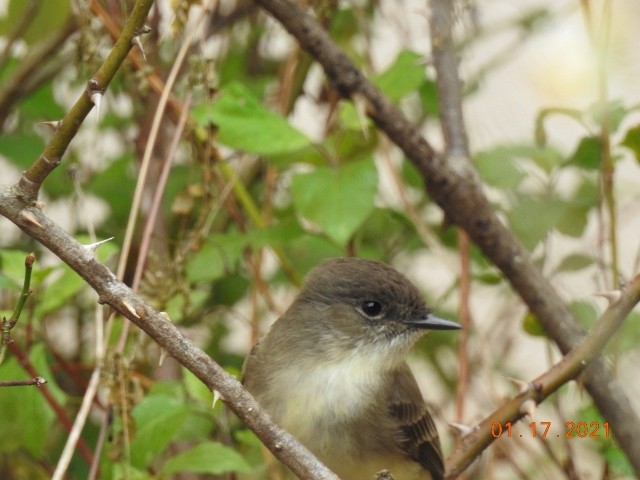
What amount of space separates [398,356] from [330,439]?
0.42 metres

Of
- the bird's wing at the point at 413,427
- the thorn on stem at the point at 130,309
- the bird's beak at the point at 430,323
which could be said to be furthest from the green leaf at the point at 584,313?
the thorn on stem at the point at 130,309

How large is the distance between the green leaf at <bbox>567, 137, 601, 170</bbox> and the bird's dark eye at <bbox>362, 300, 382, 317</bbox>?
67 cm

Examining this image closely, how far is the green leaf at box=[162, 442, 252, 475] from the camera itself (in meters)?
2.46

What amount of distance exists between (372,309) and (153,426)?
0.75 m

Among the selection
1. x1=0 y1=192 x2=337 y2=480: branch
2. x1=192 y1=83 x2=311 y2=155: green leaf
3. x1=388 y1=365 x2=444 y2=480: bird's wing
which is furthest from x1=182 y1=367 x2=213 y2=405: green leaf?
x1=0 y1=192 x2=337 y2=480: branch

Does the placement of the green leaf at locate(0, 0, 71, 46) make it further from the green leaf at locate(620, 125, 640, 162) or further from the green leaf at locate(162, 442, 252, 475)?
the green leaf at locate(620, 125, 640, 162)

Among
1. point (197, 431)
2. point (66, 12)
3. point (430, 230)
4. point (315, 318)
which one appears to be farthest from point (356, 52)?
point (197, 431)

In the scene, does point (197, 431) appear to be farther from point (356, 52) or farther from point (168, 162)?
point (356, 52)

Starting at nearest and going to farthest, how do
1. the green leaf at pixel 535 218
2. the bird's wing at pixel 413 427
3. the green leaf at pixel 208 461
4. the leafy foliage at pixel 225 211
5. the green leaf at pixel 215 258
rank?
the green leaf at pixel 208 461 → the leafy foliage at pixel 225 211 → the bird's wing at pixel 413 427 → the green leaf at pixel 535 218 → the green leaf at pixel 215 258

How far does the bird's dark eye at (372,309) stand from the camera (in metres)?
2.99

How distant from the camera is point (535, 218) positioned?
298 centimetres

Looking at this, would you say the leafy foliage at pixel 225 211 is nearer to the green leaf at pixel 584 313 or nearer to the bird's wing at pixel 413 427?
the green leaf at pixel 584 313

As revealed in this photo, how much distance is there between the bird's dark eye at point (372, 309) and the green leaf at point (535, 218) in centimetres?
45

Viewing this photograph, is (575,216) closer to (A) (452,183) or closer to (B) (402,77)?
(A) (452,183)
